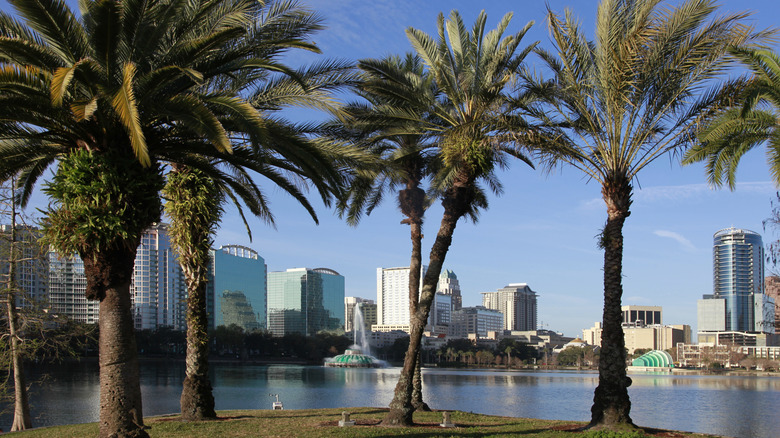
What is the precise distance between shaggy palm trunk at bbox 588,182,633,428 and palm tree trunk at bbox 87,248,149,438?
31.6 feet

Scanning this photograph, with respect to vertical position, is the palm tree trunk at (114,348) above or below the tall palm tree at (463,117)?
below

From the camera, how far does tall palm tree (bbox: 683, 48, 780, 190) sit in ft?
48.3

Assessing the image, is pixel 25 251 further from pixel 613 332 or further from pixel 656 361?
pixel 656 361

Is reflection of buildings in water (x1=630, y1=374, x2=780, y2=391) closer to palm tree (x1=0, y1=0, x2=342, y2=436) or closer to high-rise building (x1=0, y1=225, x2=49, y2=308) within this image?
high-rise building (x1=0, y1=225, x2=49, y2=308)

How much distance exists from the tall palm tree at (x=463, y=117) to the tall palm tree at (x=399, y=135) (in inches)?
32.1

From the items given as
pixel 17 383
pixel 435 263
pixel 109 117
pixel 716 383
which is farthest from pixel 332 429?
pixel 716 383

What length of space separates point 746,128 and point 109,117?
1482cm

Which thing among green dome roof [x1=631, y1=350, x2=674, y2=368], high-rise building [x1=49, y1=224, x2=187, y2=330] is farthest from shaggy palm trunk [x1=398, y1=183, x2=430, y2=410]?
high-rise building [x1=49, y1=224, x2=187, y2=330]

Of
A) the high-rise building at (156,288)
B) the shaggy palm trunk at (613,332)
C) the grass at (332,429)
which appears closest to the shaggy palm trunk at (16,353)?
the grass at (332,429)

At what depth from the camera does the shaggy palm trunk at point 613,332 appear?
1459 centimetres

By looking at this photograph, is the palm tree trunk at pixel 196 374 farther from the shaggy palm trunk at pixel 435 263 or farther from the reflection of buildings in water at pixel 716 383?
the reflection of buildings in water at pixel 716 383

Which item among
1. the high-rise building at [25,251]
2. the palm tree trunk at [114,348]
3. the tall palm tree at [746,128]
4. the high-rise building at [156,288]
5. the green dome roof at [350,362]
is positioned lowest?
the green dome roof at [350,362]

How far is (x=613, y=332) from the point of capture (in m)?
15.0

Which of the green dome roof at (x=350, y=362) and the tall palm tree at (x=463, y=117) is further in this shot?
the green dome roof at (x=350, y=362)
